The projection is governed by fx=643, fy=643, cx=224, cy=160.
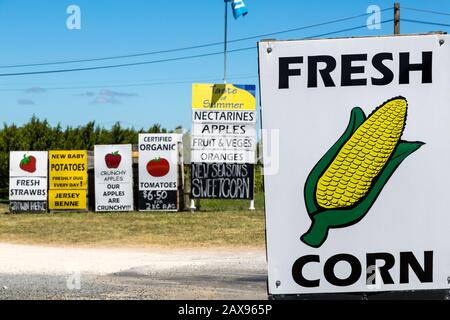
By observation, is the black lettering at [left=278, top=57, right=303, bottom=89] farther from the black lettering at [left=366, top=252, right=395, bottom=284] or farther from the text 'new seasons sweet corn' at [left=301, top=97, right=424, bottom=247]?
the black lettering at [left=366, top=252, right=395, bottom=284]

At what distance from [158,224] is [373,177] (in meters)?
16.4

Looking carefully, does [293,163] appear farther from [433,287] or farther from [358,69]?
[433,287]

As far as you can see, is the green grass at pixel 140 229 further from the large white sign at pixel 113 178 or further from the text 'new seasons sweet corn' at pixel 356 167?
the text 'new seasons sweet corn' at pixel 356 167

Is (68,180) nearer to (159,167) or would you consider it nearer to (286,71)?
(159,167)

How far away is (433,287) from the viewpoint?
2.82 m

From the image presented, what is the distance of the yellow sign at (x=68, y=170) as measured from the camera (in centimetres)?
2327

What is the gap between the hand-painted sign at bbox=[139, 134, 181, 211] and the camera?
2264 cm

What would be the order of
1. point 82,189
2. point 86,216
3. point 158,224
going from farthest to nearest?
point 82,189 < point 86,216 < point 158,224

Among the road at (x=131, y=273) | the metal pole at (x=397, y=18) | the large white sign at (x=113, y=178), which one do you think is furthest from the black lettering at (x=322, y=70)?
the metal pole at (x=397, y=18)

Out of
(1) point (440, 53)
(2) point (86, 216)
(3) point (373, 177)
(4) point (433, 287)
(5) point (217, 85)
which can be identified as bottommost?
(2) point (86, 216)

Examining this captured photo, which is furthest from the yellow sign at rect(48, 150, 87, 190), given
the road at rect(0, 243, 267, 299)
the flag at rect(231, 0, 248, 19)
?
the flag at rect(231, 0, 248, 19)

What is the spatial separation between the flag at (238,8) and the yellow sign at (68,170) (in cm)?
1025
